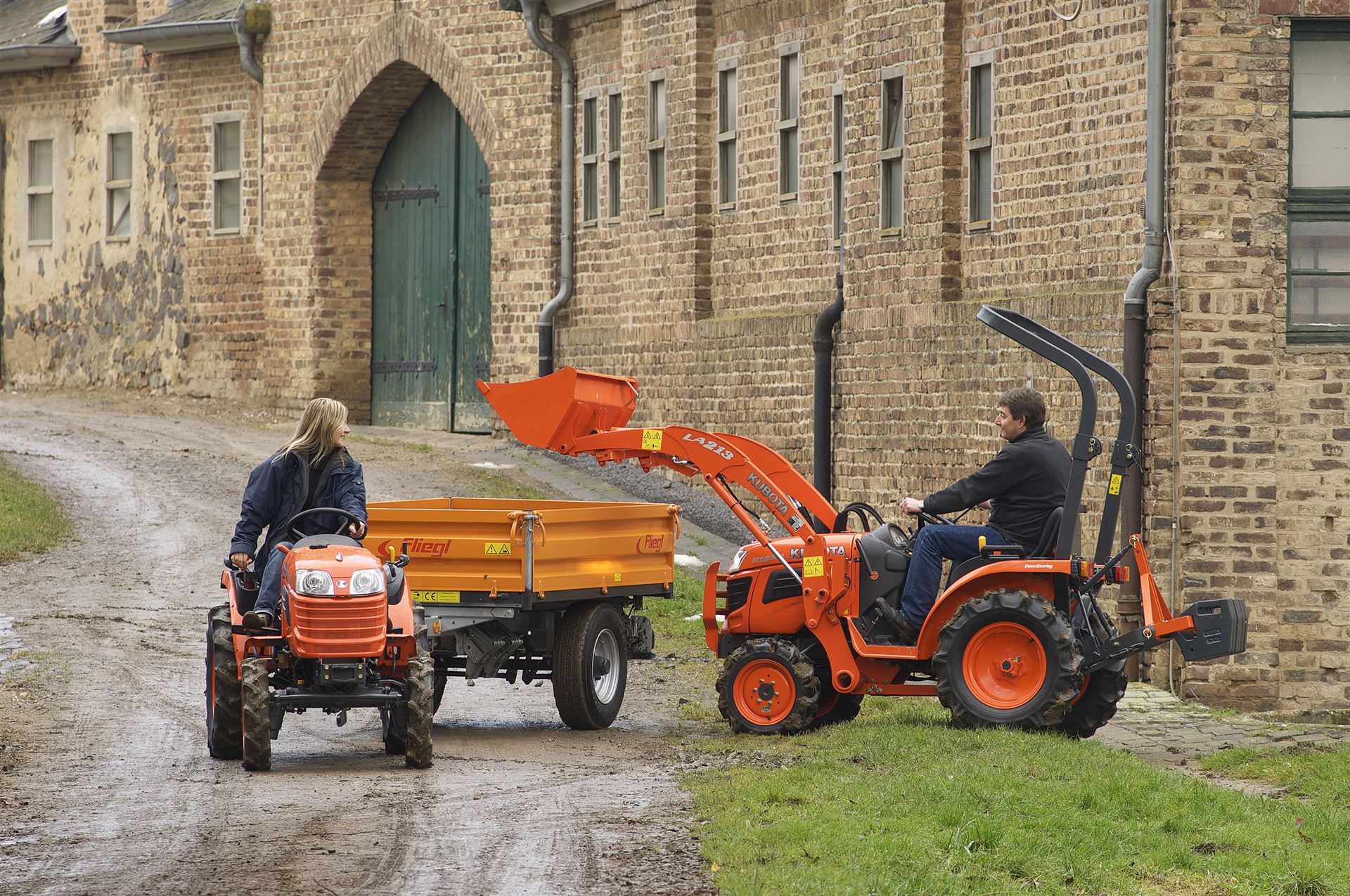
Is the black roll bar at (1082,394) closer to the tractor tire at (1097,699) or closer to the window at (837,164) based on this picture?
the tractor tire at (1097,699)

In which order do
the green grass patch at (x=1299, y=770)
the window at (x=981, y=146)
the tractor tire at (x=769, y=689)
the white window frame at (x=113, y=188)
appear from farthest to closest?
the white window frame at (x=113, y=188), the window at (x=981, y=146), the tractor tire at (x=769, y=689), the green grass patch at (x=1299, y=770)

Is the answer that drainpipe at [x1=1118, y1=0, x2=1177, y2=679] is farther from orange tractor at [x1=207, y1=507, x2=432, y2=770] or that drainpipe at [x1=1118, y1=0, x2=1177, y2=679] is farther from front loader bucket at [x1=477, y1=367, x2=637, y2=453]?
orange tractor at [x1=207, y1=507, x2=432, y2=770]

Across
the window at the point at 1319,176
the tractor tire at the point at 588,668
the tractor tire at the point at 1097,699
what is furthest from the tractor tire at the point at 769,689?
the window at the point at 1319,176

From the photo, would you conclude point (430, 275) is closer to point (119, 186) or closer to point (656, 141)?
point (656, 141)

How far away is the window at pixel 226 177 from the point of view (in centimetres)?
2861

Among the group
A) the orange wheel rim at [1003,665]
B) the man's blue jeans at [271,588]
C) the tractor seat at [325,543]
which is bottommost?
the orange wheel rim at [1003,665]

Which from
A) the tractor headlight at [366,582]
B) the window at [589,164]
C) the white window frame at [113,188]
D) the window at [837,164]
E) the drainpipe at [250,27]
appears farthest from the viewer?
the white window frame at [113,188]

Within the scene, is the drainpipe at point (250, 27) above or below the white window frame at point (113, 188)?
above

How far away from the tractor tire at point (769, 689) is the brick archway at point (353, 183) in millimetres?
16386

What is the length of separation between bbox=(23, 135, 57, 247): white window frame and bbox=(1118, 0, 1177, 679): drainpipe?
21.4 metres

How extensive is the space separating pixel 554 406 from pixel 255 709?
8.95ft

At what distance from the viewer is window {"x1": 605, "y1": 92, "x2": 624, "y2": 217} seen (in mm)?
23391

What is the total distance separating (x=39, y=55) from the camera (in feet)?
99.6

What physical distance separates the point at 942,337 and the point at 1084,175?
2.37 metres
